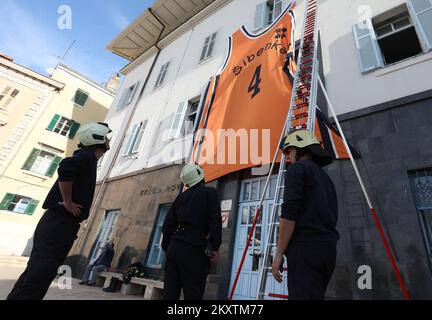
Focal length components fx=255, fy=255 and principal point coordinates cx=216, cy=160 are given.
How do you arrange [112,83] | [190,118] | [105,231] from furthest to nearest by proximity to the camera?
[112,83] → [105,231] → [190,118]

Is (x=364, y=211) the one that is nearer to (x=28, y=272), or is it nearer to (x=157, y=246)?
(x=28, y=272)

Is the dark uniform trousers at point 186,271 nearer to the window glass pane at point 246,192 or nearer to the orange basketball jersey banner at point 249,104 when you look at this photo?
the orange basketball jersey banner at point 249,104

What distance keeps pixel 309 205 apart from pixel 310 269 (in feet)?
1.43

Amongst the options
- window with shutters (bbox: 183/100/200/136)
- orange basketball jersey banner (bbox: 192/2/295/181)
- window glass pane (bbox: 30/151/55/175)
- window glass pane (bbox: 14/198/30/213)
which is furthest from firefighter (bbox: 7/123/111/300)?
window glass pane (bbox: 30/151/55/175)

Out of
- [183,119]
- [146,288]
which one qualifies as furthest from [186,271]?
[183,119]

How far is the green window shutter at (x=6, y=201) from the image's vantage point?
14.9 m

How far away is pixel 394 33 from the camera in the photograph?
5.63m

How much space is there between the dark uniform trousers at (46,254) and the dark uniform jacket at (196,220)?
970 millimetres

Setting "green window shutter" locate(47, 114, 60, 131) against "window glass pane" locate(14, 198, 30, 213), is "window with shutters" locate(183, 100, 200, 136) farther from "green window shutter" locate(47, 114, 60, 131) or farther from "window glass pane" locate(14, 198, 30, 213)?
"green window shutter" locate(47, 114, 60, 131)

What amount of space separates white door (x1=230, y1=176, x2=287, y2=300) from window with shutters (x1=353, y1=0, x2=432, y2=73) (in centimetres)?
322

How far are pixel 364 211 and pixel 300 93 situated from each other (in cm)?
215

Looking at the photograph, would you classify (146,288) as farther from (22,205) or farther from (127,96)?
(22,205)
